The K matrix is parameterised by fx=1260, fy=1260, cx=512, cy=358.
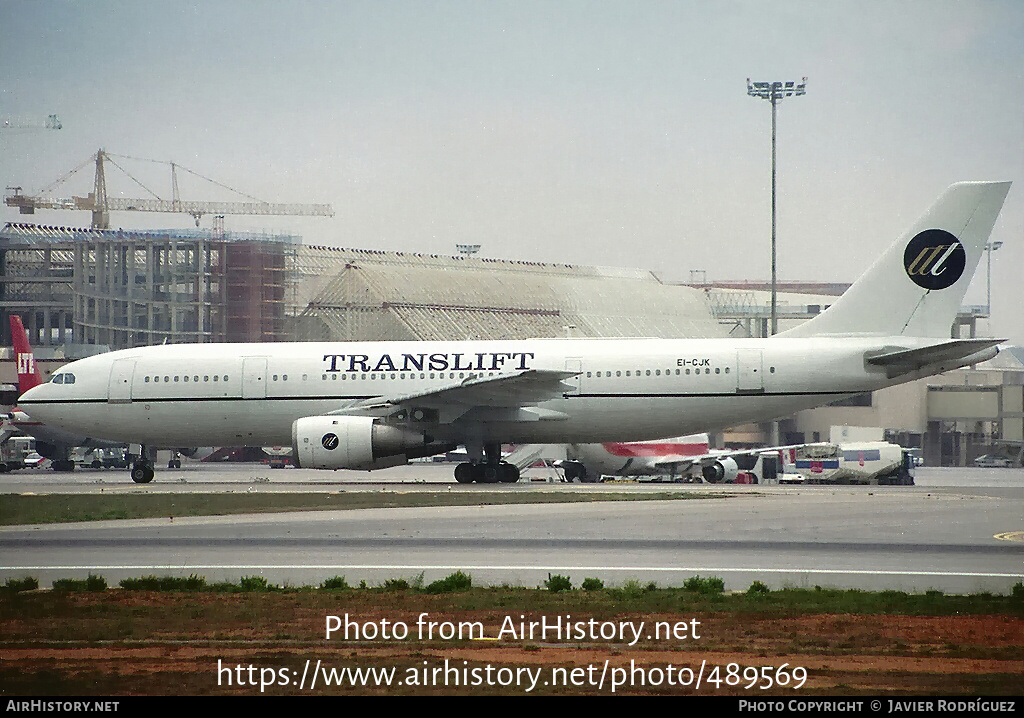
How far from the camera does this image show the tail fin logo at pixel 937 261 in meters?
36.4

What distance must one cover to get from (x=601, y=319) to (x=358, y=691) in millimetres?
73783

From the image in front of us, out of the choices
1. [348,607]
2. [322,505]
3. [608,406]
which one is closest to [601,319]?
[608,406]

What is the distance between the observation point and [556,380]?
3578 centimetres

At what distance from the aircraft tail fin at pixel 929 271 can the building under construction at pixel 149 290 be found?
Result: 5161 cm

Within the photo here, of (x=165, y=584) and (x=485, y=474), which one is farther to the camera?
(x=485, y=474)

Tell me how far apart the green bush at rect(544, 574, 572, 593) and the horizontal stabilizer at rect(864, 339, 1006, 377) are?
73.1 feet

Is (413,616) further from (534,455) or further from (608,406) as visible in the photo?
(534,455)

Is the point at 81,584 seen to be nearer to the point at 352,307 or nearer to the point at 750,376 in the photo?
the point at 750,376

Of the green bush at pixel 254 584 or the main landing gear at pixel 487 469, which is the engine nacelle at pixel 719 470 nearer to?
the main landing gear at pixel 487 469

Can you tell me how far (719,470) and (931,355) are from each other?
43.2ft

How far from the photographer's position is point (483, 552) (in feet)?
62.2

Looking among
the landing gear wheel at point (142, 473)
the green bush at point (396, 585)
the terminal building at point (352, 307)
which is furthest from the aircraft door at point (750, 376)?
the terminal building at point (352, 307)

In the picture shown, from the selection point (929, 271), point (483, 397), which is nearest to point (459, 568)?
point (483, 397)

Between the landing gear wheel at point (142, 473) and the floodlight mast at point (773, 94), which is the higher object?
the floodlight mast at point (773, 94)
